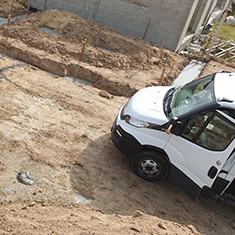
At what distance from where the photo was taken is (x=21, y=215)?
4.26m

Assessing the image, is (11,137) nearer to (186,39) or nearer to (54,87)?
(54,87)

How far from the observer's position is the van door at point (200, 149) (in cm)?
496

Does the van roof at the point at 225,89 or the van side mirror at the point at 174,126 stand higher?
the van roof at the point at 225,89

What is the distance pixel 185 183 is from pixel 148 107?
1.68 meters

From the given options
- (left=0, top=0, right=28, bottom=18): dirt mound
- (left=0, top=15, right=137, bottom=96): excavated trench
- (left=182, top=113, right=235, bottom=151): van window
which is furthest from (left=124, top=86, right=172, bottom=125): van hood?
(left=0, top=0, right=28, bottom=18): dirt mound

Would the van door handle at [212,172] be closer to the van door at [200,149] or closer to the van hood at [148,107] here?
the van door at [200,149]

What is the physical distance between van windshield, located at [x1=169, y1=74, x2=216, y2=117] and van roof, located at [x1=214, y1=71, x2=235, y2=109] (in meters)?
0.10

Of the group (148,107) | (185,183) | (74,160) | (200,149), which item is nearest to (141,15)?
(148,107)

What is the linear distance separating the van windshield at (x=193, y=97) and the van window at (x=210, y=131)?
0.23 meters

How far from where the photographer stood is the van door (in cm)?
496

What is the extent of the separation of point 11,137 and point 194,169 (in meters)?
3.96

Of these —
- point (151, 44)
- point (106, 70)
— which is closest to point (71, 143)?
point (106, 70)

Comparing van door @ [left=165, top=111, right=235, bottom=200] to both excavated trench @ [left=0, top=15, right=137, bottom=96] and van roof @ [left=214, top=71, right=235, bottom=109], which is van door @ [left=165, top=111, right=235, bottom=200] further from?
excavated trench @ [left=0, top=15, right=137, bottom=96]

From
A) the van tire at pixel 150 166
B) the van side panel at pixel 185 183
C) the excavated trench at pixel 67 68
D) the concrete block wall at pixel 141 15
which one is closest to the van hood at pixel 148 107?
the van tire at pixel 150 166
